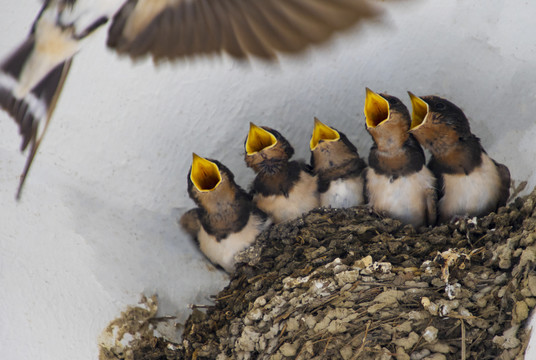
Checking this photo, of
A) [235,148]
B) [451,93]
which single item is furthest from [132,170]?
[451,93]

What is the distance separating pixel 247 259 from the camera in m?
2.69

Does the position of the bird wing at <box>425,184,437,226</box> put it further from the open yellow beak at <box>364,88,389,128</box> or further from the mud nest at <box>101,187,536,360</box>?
the open yellow beak at <box>364,88,389,128</box>

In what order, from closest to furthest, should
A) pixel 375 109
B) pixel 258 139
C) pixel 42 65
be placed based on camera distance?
pixel 42 65 < pixel 375 109 < pixel 258 139

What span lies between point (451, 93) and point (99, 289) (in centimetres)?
182

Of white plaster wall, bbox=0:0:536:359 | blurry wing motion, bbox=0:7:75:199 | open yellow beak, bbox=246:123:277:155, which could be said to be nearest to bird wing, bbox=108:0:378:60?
white plaster wall, bbox=0:0:536:359

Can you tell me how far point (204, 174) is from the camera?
2809mm

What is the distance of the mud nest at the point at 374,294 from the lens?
2.13 m

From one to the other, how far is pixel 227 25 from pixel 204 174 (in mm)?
669

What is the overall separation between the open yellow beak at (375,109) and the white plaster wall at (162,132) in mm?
267

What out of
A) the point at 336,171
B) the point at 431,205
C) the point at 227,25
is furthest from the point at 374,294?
the point at 227,25

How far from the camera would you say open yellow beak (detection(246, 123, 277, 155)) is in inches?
111

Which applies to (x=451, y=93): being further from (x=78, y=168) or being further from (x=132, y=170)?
(x=78, y=168)

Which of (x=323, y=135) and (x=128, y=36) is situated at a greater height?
(x=128, y=36)

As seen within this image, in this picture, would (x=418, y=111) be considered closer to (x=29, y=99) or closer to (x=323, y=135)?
(x=323, y=135)
